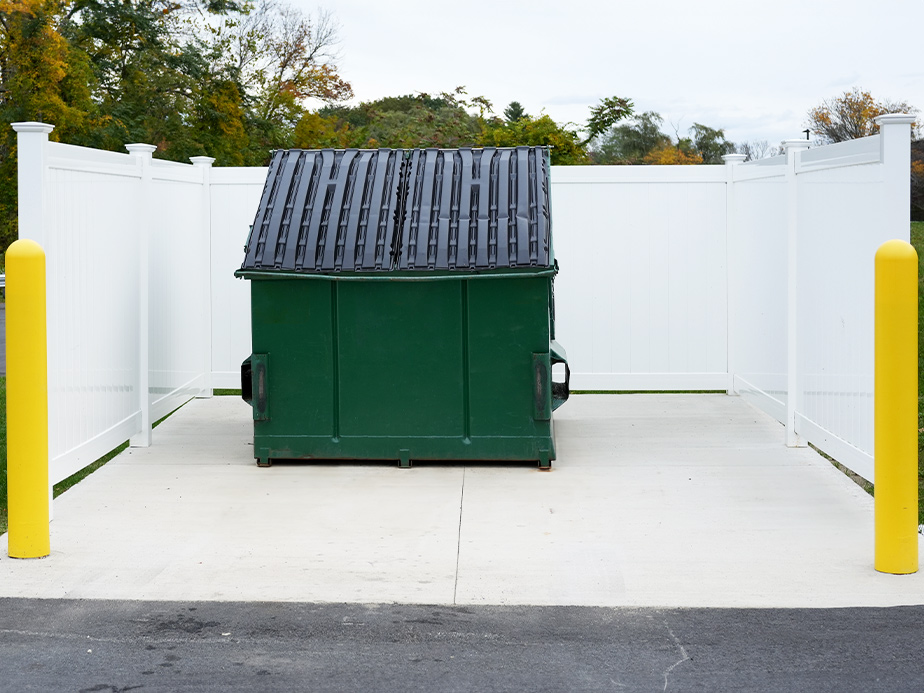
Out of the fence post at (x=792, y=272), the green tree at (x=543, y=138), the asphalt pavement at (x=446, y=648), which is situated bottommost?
the asphalt pavement at (x=446, y=648)

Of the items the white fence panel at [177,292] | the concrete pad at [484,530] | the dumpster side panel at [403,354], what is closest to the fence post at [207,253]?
the white fence panel at [177,292]

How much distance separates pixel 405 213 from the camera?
7.62 metres

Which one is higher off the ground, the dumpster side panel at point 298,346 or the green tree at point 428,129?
the green tree at point 428,129

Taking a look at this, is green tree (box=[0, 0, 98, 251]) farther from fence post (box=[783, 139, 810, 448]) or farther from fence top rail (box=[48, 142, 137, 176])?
fence post (box=[783, 139, 810, 448])

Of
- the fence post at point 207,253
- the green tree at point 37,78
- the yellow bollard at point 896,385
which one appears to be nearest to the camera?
the yellow bollard at point 896,385

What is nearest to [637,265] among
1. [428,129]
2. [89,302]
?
[89,302]

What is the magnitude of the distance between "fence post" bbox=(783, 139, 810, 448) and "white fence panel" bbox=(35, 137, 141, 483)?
13.9ft

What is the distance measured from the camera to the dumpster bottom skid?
7.40m

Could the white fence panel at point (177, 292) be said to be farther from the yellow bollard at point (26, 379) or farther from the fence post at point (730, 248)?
the fence post at point (730, 248)

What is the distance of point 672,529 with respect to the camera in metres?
6.02

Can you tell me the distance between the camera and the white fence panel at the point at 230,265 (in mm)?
10320

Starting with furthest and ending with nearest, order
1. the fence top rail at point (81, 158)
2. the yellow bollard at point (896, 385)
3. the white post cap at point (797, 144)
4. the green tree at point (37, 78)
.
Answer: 1. the green tree at point (37, 78)
2. the white post cap at point (797, 144)
3. the fence top rail at point (81, 158)
4. the yellow bollard at point (896, 385)

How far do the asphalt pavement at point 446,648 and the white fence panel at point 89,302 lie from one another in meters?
1.80

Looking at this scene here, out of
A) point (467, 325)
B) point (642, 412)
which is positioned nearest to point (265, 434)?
A: point (467, 325)
